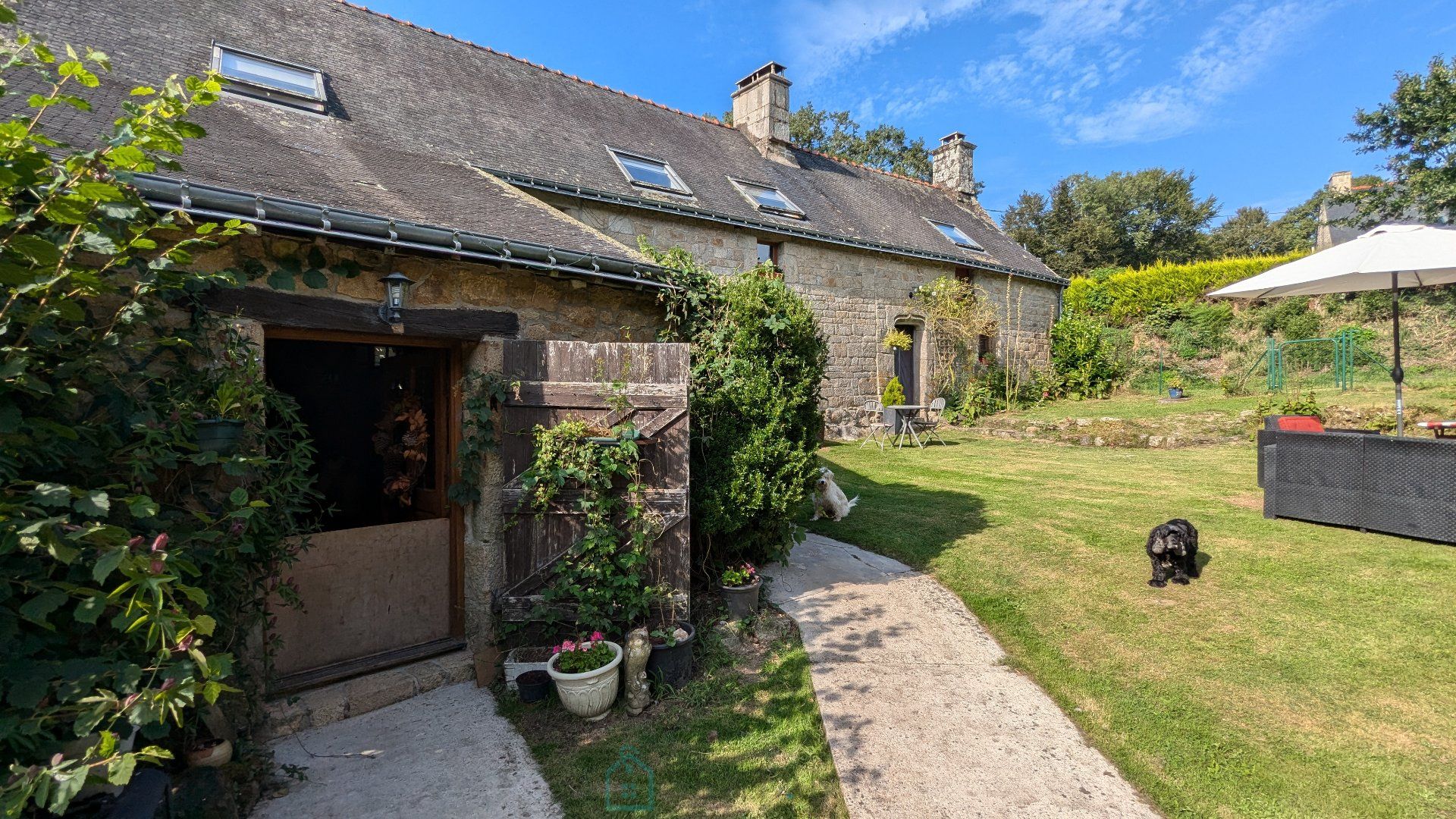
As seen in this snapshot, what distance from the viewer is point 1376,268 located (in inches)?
199

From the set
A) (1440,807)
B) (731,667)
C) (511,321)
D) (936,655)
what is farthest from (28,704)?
(1440,807)

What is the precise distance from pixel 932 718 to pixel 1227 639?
2063mm

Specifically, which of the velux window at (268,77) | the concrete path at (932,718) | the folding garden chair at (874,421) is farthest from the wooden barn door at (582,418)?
the folding garden chair at (874,421)

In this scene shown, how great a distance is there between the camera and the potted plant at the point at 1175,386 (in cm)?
1348

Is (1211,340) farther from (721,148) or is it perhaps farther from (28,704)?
A: (28,704)

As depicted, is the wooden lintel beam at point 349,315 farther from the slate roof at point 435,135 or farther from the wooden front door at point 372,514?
the slate roof at point 435,135

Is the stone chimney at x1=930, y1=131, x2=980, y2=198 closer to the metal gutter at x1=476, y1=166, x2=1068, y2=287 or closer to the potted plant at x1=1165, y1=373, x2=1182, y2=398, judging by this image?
the metal gutter at x1=476, y1=166, x2=1068, y2=287

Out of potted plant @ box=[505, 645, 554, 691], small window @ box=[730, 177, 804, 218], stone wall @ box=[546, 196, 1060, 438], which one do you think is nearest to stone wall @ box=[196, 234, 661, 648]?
potted plant @ box=[505, 645, 554, 691]

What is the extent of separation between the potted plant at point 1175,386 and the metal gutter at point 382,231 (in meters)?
13.5

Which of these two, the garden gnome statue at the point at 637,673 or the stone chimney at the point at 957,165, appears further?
the stone chimney at the point at 957,165

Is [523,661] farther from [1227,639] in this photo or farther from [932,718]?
[1227,639]

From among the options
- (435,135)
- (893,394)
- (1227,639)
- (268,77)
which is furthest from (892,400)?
(268,77)

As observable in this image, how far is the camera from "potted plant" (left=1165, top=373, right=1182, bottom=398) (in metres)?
13.5

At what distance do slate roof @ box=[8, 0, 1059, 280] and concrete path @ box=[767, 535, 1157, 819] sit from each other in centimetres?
304
